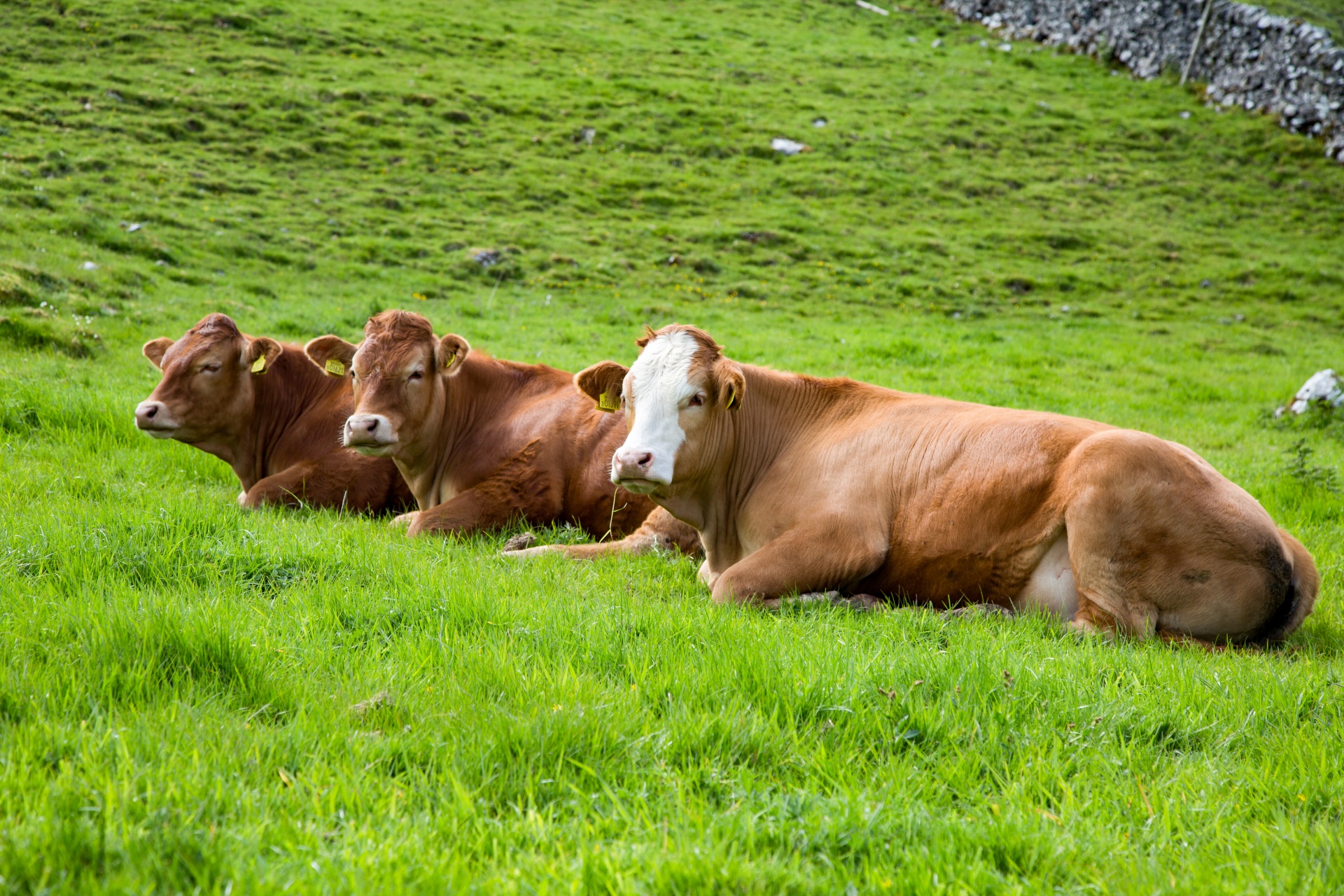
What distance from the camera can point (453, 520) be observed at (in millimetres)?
7562

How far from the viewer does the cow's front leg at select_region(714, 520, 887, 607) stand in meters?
5.91

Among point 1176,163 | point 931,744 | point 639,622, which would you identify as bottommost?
point 639,622

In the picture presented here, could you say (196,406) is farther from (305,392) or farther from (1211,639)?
(1211,639)

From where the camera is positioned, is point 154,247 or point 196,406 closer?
point 196,406

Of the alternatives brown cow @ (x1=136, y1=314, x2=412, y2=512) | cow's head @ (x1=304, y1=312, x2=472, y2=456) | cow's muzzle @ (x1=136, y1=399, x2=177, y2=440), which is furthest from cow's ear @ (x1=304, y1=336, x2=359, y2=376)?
cow's muzzle @ (x1=136, y1=399, x2=177, y2=440)

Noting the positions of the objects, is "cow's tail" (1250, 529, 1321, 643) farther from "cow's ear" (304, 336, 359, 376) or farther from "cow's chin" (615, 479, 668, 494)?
"cow's ear" (304, 336, 359, 376)

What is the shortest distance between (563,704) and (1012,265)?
2259 cm

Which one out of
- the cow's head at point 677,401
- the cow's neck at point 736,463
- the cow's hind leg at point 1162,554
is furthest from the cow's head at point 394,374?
the cow's hind leg at point 1162,554

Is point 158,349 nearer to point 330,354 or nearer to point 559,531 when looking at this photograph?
point 330,354

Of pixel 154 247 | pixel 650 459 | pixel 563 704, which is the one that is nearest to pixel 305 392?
pixel 650 459

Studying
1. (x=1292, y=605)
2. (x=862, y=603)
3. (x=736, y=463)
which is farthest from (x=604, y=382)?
(x=1292, y=605)

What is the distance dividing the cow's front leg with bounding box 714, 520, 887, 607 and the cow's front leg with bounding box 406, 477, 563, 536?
233 cm

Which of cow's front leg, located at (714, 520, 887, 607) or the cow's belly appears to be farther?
cow's front leg, located at (714, 520, 887, 607)

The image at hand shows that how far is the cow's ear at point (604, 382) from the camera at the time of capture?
667cm
